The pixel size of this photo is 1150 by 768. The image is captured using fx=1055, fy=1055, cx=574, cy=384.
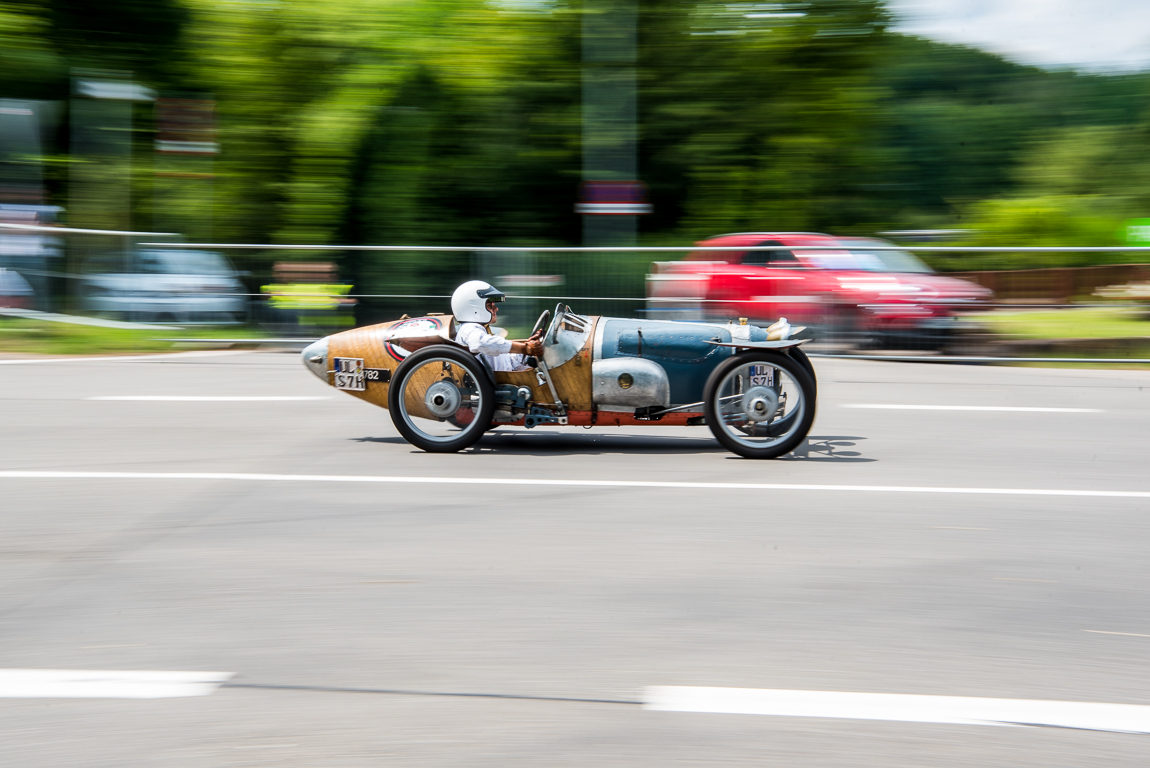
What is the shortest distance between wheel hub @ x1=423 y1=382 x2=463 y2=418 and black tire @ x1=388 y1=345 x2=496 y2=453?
0.22 feet

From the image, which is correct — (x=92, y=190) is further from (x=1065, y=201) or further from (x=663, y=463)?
(x=1065, y=201)

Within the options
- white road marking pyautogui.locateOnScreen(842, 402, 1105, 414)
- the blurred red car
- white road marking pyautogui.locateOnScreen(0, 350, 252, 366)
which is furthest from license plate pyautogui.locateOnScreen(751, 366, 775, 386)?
white road marking pyautogui.locateOnScreen(0, 350, 252, 366)

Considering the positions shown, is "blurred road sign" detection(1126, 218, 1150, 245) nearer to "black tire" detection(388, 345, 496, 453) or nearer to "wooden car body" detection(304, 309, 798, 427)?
"wooden car body" detection(304, 309, 798, 427)

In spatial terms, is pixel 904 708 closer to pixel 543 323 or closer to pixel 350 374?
pixel 543 323

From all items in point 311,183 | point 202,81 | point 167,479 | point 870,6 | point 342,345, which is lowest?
point 167,479

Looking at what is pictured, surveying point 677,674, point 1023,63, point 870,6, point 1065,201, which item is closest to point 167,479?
point 677,674

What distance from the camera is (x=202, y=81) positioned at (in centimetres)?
2173

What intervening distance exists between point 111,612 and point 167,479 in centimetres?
236

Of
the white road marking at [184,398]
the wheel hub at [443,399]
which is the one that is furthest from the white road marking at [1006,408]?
the white road marking at [184,398]

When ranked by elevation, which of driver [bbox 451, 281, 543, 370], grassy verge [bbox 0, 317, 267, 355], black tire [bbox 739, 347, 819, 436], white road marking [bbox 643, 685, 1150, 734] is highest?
grassy verge [bbox 0, 317, 267, 355]

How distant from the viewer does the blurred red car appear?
492 inches

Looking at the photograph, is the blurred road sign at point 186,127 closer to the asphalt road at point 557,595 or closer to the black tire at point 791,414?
the asphalt road at point 557,595

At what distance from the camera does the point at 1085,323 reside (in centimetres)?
1219

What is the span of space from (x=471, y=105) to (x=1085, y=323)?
12.9 m
